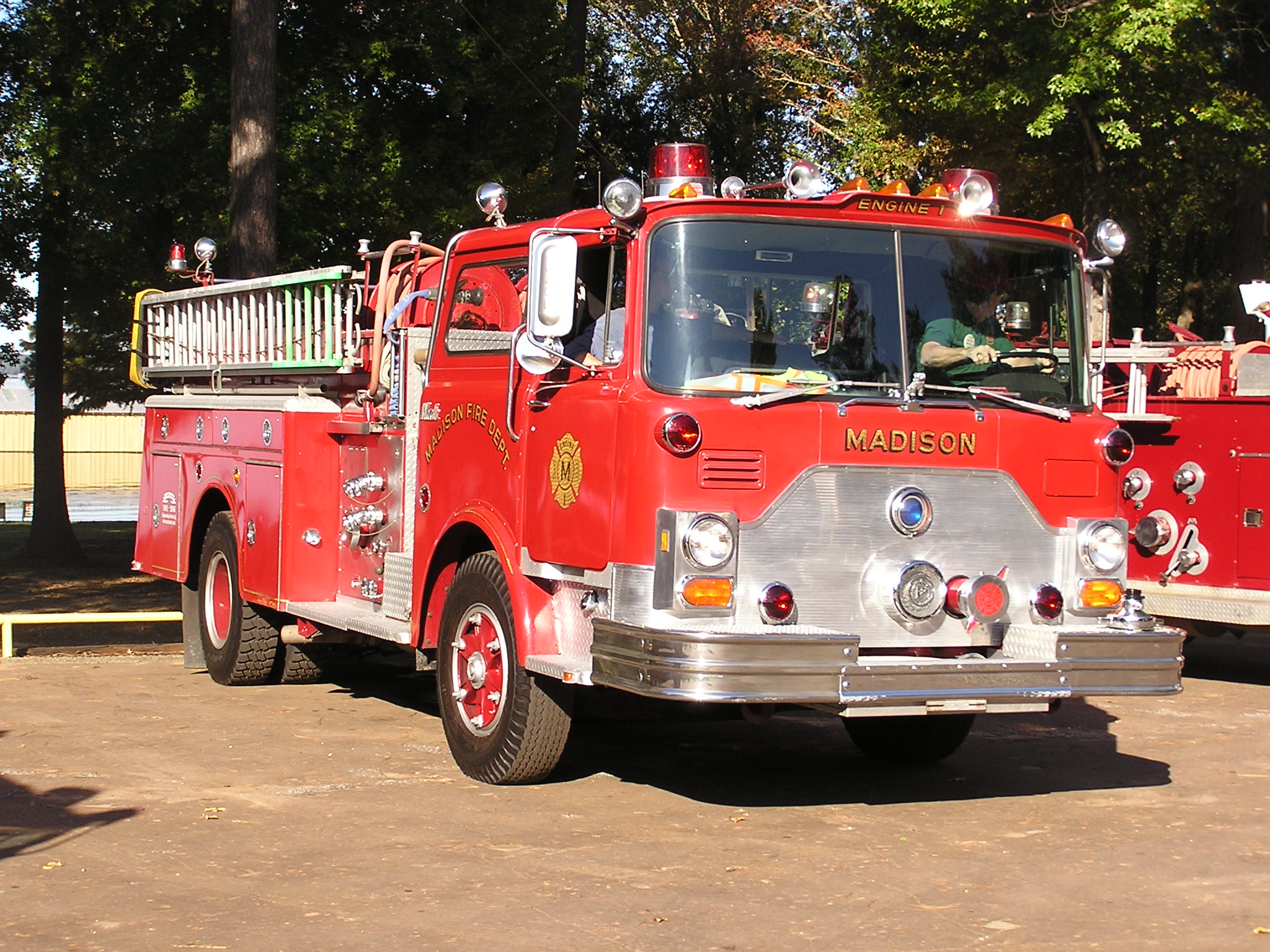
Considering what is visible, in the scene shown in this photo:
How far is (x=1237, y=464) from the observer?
10922 millimetres

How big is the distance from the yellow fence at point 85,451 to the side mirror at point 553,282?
49910mm

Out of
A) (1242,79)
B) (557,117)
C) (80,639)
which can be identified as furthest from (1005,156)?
(80,639)

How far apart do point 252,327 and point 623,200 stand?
4705 millimetres

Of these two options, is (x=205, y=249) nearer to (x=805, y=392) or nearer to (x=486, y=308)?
(x=486, y=308)

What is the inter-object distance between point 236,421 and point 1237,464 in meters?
6.59

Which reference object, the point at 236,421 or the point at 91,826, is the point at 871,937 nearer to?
the point at 91,826

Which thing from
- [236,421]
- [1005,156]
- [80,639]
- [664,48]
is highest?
[664,48]

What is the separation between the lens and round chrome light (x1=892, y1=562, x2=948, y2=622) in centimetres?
667

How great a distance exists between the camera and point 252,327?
10555mm

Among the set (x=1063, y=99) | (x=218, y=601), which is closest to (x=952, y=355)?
(x=218, y=601)

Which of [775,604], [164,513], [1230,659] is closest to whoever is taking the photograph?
[775,604]

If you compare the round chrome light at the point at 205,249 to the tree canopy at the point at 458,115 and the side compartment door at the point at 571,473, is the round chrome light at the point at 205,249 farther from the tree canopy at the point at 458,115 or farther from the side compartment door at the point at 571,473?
the tree canopy at the point at 458,115

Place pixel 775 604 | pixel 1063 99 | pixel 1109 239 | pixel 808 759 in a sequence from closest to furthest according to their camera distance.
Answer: pixel 775 604
pixel 1109 239
pixel 808 759
pixel 1063 99

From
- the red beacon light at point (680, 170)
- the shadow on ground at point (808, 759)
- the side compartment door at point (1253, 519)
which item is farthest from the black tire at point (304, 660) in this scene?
the side compartment door at point (1253, 519)
